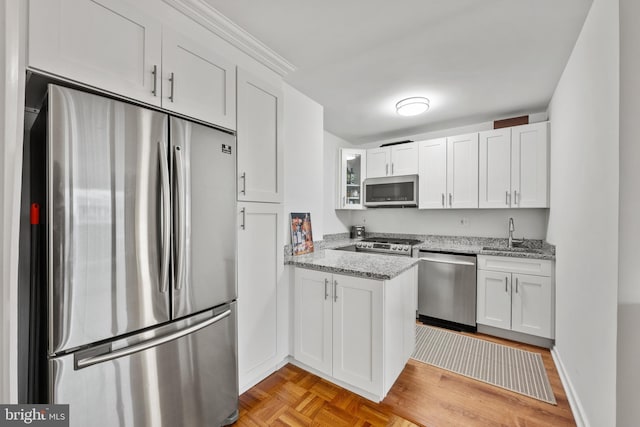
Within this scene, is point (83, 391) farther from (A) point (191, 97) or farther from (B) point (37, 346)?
(A) point (191, 97)

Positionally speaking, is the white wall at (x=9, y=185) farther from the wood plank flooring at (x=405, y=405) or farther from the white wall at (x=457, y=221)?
the white wall at (x=457, y=221)

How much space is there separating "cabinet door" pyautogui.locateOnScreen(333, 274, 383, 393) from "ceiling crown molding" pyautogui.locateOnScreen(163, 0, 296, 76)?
1.74m

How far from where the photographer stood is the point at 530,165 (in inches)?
109

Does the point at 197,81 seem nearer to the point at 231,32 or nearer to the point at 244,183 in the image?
the point at 231,32

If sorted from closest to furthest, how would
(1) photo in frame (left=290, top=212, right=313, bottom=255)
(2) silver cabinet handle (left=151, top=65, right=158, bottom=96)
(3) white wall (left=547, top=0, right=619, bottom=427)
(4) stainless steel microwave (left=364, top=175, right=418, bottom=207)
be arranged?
(3) white wall (left=547, top=0, right=619, bottom=427) < (2) silver cabinet handle (left=151, top=65, right=158, bottom=96) < (1) photo in frame (left=290, top=212, right=313, bottom=255) < (4) stainless steel microwave (left=364, top=175, right=418, bottom=207)

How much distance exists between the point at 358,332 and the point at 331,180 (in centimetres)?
252

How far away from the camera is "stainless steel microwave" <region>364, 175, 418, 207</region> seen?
3.46 m

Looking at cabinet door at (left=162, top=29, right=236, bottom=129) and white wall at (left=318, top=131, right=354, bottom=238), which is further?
white wall at (left=318, top=131, right=354, bottom=238)

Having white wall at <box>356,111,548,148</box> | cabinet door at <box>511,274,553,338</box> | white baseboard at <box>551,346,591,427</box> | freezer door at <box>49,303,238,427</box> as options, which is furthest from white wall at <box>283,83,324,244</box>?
white baseboard at <box>551,346,591,427</box>

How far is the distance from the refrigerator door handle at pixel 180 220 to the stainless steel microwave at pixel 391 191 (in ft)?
9.27

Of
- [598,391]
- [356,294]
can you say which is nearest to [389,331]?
[356,294]

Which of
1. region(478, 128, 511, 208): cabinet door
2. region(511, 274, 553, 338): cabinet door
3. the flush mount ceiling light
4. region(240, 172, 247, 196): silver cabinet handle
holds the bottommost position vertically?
region(511, 274, 553, 338): cabinet door

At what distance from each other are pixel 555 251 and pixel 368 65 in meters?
2.45

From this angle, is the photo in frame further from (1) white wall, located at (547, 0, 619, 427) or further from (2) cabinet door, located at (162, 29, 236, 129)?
(1) white wall, located at (547, 0, 619, 427)
